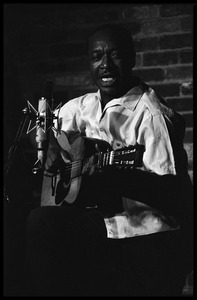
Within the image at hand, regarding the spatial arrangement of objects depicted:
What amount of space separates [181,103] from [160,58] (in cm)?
26

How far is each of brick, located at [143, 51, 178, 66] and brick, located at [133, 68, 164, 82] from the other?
3cm

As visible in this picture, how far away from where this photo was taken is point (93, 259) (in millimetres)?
2299

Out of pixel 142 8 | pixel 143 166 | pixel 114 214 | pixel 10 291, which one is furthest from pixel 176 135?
pixel 10 291

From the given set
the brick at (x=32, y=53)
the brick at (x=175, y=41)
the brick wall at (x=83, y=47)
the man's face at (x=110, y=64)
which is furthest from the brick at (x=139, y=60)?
the brick at (x=32, y=53)

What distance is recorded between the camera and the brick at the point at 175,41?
282cm

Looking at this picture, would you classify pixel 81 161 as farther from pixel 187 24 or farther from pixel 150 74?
pixel 187 24

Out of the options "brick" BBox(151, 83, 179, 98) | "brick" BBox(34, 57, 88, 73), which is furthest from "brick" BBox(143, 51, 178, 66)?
"brick" BBox(34, 57, 88, 73)

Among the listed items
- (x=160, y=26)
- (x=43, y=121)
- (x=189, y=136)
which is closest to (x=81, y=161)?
(x=43, y=121)

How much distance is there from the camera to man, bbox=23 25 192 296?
7.16 ft

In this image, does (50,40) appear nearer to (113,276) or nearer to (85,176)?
(85,176)

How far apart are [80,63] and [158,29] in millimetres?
464

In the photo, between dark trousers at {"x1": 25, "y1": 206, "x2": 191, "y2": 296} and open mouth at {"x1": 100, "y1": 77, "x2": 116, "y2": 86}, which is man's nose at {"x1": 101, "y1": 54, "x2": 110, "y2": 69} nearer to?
open mouth at {"x1": 100, "y1": 77, "x2": 116, "y2": 86}

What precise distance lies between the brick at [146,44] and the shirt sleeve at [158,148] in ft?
2.36

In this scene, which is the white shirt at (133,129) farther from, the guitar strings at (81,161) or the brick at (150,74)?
the brick at (150,74)
